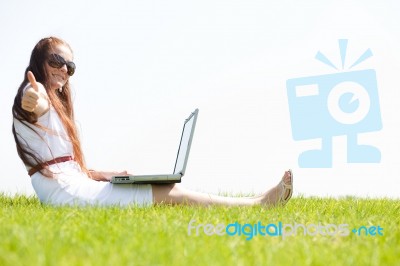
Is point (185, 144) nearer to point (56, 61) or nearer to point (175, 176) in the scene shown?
point (175, 176)

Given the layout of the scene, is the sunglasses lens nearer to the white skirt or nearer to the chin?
the chin

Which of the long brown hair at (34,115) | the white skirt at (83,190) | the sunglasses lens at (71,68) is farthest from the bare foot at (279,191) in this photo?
the sunglasses lens at (71,68)

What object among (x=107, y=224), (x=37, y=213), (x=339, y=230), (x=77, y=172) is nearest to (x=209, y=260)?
(x=107, y=224)

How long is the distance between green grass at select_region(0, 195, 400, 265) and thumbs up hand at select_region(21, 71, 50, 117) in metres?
0.85

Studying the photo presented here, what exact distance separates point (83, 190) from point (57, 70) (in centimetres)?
116

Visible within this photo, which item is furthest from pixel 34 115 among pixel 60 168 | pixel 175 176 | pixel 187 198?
pixel 187 198

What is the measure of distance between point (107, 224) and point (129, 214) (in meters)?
0.58

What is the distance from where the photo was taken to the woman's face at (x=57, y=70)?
209 inches

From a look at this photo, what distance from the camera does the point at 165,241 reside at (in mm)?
3232

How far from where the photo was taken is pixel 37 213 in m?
4.48

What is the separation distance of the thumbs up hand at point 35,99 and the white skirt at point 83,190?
515 millimetres

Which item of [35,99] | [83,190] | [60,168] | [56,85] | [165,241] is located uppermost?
[56,85]

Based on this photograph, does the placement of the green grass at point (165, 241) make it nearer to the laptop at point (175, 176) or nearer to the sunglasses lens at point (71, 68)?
the laptop at point (175, 176)

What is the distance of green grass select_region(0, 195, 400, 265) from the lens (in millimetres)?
2787
